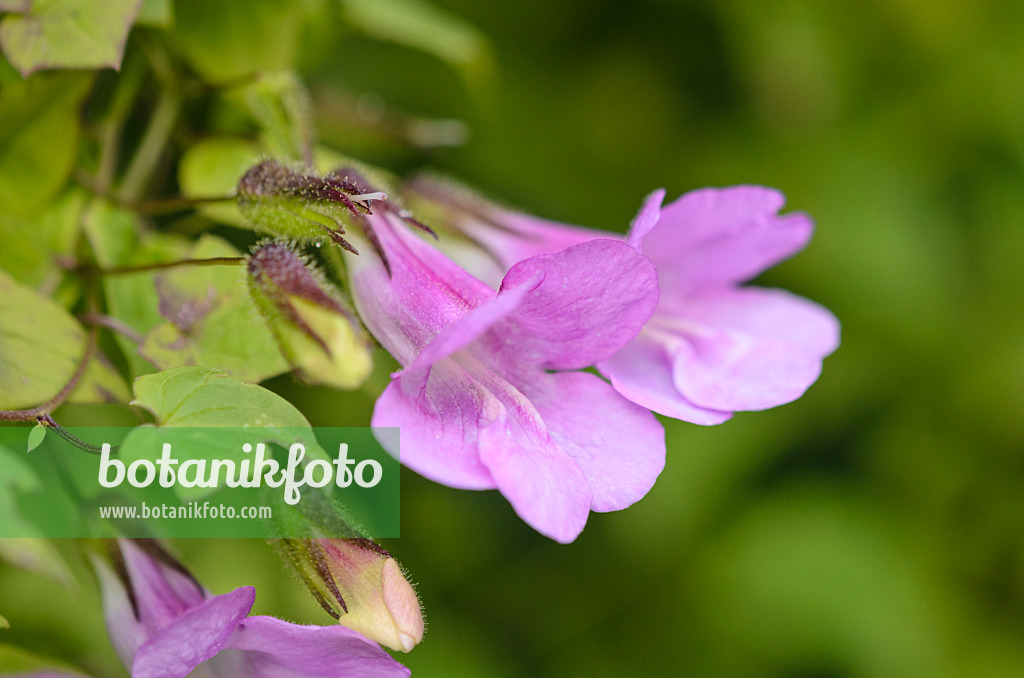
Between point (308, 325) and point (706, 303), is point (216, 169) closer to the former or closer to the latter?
point (308, 325)

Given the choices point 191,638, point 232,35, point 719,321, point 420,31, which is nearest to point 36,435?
point 191,638

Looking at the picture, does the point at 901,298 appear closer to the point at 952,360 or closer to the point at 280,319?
the point at 952,360

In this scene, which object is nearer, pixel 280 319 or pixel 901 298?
pixel 280 319

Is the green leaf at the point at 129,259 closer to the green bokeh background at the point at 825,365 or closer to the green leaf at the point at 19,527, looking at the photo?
the green leaf at the point at 19,527

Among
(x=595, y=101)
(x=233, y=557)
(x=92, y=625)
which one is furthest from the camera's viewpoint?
(x=595, y=101)

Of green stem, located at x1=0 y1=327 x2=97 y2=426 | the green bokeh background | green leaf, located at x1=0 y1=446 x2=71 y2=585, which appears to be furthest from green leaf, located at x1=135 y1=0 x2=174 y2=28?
the green bokeh background

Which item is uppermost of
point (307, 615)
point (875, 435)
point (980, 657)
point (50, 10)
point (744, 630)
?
point (50, 10)

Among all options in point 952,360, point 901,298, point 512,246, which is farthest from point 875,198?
point 512,246

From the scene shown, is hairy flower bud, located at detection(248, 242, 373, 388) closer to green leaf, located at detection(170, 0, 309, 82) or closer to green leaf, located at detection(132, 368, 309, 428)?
green leaf, located at detection(132, 368, 309, 428)
